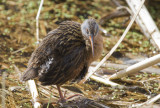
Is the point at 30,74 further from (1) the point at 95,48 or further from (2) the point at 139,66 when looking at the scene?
(2) the point at 139,66

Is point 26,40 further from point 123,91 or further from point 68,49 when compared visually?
point 123,91

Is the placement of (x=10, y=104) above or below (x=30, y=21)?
below

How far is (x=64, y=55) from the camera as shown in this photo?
4086mm

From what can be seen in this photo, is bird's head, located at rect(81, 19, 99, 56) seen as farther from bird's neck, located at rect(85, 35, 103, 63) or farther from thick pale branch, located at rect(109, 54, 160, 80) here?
thick pale branch, located at rect(109, 54, 160, 80)

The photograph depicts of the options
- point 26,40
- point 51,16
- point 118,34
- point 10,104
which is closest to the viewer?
point 10,104

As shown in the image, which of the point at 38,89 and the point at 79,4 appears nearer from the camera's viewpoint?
the point at 38,89

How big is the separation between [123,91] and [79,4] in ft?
12.8

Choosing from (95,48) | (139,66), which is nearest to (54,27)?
(95,48)

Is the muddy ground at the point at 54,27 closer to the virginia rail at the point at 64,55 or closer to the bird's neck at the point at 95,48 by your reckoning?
the virginia rail at the point at 64,55

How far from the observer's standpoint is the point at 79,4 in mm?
7836

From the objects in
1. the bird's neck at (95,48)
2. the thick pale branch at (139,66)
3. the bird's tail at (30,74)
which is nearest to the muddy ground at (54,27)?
the thick pale branch at (139,66)

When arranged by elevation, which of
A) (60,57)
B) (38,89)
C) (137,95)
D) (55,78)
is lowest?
(137,95)

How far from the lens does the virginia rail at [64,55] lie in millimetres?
4035

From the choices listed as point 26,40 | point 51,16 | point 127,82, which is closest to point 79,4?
point 51,16
